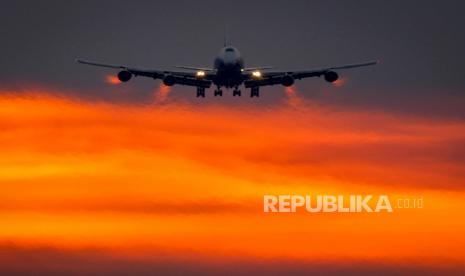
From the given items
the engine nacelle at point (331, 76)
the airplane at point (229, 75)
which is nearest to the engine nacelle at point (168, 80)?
the airplane at point (229, 75)

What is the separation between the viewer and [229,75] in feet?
424

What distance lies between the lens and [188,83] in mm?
131750

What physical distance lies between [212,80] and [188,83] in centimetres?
233

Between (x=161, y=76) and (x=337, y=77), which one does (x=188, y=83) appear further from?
(x=337, y=77)

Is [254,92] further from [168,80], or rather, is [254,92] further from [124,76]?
[124,76]

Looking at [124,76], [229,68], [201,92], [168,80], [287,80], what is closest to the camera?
[229,68]

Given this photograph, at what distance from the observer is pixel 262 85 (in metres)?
132

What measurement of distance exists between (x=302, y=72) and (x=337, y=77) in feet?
11.0

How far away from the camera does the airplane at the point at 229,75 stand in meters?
129

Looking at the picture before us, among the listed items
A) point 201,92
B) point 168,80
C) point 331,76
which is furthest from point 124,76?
point 331,76

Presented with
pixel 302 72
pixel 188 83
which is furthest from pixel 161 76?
pixel 302 72

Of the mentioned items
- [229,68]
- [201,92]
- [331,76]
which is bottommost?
[201,92]

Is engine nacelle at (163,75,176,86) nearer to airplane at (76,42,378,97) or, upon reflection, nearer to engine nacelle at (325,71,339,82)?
airplane at (76,42,378,97)

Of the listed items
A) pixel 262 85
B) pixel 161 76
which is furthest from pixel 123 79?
pixel 262 85
